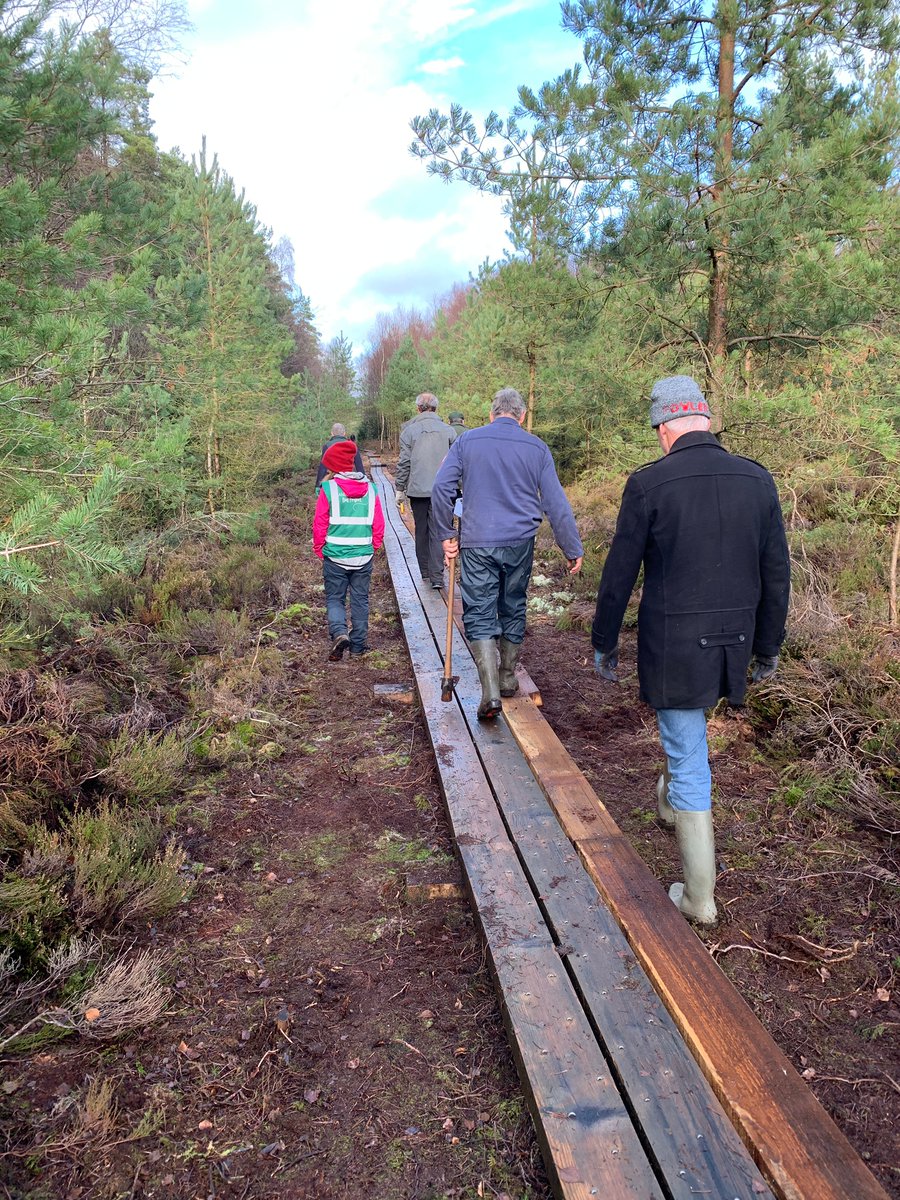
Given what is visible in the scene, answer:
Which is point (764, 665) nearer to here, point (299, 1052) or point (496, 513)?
point (496, 513)

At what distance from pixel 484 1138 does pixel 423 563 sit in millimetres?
7451

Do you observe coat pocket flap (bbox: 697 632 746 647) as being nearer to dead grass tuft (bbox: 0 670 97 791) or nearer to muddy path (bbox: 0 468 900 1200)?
muddy path (bbox: 0 468 900 1200)

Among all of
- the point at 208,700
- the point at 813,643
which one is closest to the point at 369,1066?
the point at 208,700

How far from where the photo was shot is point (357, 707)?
591cm

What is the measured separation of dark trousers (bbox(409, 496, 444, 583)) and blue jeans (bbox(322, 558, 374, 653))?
1.64 meters

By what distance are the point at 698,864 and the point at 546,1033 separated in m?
0.97

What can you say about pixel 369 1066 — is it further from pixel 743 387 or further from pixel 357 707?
pixel 743 387

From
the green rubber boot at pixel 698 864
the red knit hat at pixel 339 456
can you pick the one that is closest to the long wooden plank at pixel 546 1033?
the green rubber boot at pixel 698 864

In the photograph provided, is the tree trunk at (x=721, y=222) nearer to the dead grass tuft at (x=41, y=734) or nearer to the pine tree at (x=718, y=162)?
the pine tree at (x=718, y=162)

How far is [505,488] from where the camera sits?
4852 millimetres

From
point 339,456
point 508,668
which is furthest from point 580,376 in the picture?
point 508,668

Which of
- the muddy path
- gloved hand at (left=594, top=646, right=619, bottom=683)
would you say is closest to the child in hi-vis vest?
the muddy path

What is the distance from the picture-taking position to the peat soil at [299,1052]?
214 centimetres

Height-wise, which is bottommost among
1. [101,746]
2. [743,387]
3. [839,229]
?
[101,746]
